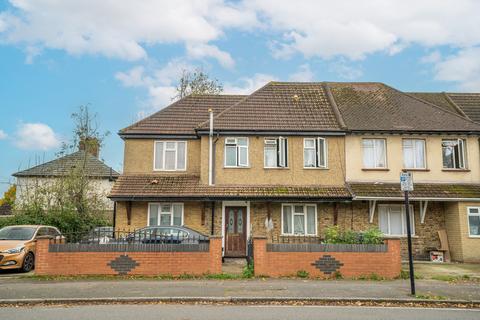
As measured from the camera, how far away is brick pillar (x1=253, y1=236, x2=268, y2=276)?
12891mm

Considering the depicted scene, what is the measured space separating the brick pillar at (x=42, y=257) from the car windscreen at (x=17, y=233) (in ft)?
9.39

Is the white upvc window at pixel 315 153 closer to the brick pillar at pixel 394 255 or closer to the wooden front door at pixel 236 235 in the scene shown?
the wooden front door at pixel 236 235

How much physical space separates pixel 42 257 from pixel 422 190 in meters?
14.8

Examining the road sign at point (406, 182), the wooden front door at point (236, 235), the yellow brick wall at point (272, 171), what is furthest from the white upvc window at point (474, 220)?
the wooden front door at point (236, 235)

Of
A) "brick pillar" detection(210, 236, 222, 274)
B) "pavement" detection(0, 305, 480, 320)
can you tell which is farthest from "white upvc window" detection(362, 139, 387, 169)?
"pavement" detection(0, 305, 480, 320)

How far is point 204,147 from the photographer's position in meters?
19.0

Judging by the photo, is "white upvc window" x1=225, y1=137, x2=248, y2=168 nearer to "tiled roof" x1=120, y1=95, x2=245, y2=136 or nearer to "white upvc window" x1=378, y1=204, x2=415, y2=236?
"tiled roof" x1=120, y1=95, x2=245, y2=136

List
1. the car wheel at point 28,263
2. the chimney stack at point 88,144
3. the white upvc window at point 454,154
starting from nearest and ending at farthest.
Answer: the car wheel at point 28,263
the white upvc window at point 454,154
the chimney stack at point 88,144

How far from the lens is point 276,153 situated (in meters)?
19.2

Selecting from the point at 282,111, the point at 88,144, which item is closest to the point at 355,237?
the point at 282,111

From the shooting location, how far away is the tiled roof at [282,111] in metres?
19.3

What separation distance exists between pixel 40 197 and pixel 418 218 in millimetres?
17779

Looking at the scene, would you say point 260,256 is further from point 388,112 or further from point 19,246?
point 388,112

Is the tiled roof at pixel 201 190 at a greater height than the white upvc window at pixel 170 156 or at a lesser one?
lesser
